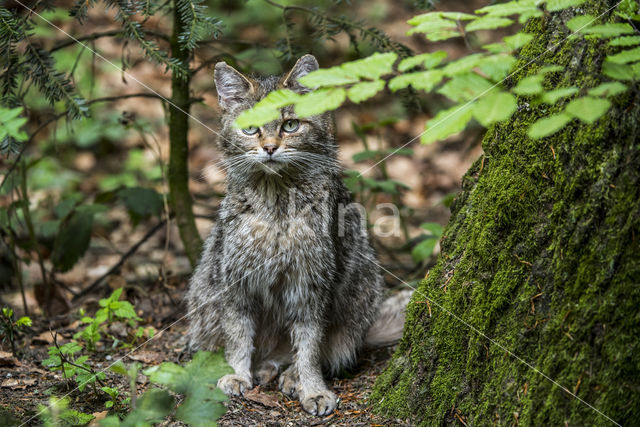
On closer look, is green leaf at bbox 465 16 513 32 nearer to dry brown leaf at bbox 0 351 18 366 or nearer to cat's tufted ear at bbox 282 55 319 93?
cat's tufted ear at bbox 282 55 319 93

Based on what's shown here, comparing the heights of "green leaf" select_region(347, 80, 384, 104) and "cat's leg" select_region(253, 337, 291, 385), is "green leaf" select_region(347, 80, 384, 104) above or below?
above

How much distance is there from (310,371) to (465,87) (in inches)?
84.2

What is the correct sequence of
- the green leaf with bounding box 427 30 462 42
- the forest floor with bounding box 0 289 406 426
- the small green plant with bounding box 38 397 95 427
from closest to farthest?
the green leaf with bounding box 427 30 462 42 → the small green plant with bounding box 38 397 95 427 → the forest floor with bounding box 0 289 406 426

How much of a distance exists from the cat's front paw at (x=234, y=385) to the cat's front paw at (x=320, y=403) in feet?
1.19

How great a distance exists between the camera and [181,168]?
4.77 metres

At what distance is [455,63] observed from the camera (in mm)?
1818

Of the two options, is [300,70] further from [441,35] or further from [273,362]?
[273,362]

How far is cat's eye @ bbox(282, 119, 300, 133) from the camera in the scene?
3.53 metres

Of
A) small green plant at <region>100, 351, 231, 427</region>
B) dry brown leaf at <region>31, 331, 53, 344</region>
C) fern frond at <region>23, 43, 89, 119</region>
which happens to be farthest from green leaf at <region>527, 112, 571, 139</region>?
dry brown leaf at <region>31, 331, 53, 344</region>

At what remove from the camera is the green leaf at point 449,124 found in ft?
5.72

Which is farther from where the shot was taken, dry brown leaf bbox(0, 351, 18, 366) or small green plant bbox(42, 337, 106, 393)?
dry brown leaf bbox(0, 351, 18, 366)

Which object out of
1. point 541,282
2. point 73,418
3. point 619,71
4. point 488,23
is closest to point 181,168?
point 73,418

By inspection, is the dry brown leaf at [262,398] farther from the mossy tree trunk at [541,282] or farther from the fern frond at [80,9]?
the fern frond at [80,9]

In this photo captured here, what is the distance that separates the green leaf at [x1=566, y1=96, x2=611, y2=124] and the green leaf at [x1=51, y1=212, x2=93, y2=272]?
399 cm
